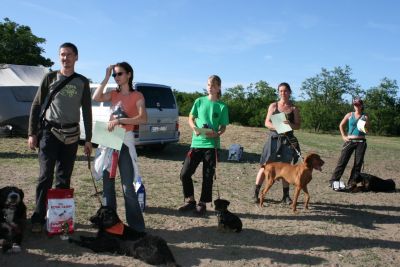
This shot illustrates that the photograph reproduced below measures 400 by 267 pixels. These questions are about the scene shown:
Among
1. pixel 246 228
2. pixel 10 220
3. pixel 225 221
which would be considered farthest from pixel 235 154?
pixel 10 220

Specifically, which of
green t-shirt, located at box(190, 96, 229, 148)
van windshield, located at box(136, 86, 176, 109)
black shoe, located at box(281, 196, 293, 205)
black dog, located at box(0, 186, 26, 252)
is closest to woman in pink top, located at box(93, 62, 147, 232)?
black dog, located at box(0, 186, 26, 252)

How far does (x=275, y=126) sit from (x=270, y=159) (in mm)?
590

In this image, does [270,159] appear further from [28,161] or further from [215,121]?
[28,161]

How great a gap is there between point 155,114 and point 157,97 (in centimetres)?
58

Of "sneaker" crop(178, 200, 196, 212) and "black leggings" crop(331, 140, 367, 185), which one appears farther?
"black leggings" crop(331, 140, 367, 185)

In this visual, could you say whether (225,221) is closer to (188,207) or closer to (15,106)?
(188,207)

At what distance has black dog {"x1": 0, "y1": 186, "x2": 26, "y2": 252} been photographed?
4.07 meters

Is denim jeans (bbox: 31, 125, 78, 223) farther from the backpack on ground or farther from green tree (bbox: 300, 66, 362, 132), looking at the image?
green tree (bbox: 300, 66, 362, 132)

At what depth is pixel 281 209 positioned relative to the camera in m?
A: 6.49

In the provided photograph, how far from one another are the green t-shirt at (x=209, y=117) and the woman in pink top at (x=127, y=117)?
1268 mm

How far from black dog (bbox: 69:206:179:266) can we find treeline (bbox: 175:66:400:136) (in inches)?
1273

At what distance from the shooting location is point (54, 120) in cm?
452

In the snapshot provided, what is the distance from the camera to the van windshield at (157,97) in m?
11.1

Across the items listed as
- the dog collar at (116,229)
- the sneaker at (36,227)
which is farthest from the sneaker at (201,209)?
the sneaker at (36,227)
